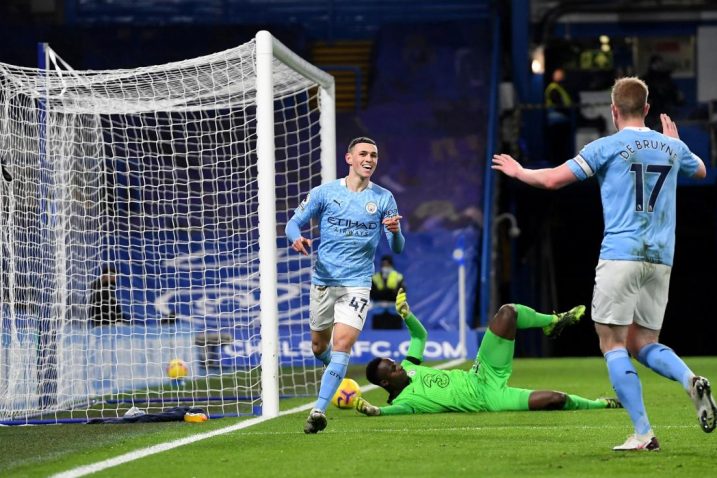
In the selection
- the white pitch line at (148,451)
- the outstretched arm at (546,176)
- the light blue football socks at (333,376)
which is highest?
the outstretched arm at (546,176)

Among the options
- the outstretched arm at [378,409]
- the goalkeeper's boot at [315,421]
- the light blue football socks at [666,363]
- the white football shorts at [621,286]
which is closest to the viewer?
the light blue football socks at [666,363]

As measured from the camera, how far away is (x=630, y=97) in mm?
7031

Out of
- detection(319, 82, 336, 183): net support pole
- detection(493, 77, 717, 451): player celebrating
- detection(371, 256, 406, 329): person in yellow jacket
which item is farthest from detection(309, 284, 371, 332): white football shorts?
detection(371, 256, 406, 329): person in yellow jacket

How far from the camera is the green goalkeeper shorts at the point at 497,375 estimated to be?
961cm

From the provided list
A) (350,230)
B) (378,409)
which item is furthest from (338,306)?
(378,409)

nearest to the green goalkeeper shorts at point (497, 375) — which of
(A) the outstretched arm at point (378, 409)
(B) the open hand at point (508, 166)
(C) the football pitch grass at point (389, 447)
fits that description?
(C) the football pitch grass at point (389, 447)

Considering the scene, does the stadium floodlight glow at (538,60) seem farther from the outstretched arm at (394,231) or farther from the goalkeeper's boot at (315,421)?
the goalkeeper's boot at (315,421)

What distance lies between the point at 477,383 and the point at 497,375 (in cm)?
17

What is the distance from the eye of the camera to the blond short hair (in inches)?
277

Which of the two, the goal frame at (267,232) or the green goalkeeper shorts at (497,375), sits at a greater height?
the goal frame at (267,232)

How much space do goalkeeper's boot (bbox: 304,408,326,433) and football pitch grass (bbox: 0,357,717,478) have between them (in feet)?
0.30

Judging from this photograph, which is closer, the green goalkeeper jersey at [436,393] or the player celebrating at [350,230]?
the player celebrating at [350,230]

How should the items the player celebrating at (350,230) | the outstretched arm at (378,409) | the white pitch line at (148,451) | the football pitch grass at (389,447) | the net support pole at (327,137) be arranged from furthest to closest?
the net support pole at (327,137) → the outstretched arm at (378,409) → the player celebrating at (350,230) → the white pitch line at (148,451) → the football pitch grass at (389,447)

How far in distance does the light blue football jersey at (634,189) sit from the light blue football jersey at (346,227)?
7.87 feet
